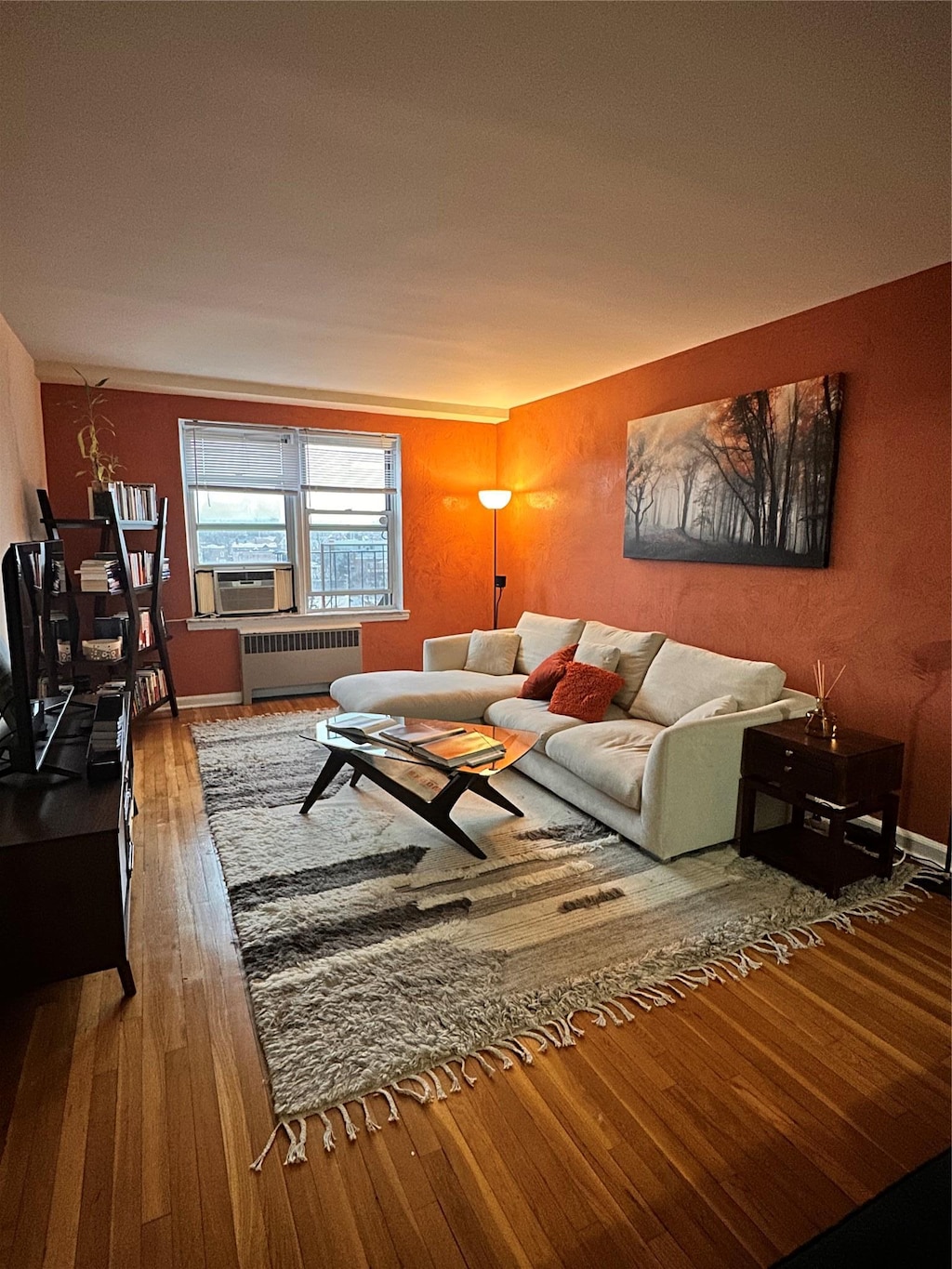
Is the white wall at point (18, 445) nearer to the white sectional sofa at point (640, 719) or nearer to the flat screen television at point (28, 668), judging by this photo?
the flat screen television at point (28, 668)

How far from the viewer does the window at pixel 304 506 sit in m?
5.16

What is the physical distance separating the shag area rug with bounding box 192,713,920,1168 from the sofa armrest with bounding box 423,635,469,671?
5.05ft

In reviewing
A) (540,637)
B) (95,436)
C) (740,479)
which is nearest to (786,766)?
(740,479)

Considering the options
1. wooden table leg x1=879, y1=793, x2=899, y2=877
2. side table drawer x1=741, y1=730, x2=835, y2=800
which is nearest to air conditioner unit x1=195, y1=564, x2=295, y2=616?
side table drawer x1=741, y1=730, x2=835, y2=800

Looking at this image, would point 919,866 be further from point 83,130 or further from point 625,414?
point 83,130

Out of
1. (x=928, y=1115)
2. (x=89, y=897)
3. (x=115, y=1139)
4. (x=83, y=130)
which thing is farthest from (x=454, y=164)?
(x=928, y=1115)

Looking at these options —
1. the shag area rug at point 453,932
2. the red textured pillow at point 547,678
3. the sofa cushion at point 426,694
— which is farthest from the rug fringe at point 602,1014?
the sofa cushion at point 426,694

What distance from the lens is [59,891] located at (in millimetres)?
1785

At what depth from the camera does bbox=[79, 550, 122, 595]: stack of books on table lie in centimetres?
418

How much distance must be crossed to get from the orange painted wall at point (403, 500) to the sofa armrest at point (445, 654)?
118cm

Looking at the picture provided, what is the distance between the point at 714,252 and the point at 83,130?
2123mm

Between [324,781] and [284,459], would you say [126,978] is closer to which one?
[324,781]

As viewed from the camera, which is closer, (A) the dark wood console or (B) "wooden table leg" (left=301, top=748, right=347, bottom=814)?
(A) the dark wood console

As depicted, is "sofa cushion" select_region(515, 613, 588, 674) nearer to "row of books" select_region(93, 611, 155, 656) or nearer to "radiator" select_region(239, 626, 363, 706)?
"radiator" select_region(239, 626, 363, 706)
